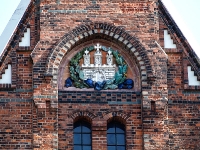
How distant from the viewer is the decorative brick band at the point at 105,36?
26.2 m

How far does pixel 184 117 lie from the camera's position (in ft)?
85.5

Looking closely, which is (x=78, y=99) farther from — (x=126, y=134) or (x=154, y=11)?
(x=154, y=11)

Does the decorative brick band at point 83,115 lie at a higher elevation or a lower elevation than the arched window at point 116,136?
higher

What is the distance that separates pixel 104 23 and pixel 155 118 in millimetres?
3070

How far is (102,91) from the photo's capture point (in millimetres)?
26188

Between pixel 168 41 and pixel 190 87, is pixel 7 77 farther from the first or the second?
pixel 190 87

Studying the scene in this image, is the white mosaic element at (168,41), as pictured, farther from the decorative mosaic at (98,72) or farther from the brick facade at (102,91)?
the decorative mosaic at (98,72)

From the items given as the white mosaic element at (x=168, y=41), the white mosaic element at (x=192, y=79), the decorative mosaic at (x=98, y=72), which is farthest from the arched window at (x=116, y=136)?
the white mosaic element at (x=168, y=41)

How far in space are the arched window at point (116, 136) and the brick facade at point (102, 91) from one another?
0.57 ft

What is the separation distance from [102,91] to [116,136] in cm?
129

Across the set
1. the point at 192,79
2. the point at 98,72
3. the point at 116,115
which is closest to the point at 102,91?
the point at 98,72

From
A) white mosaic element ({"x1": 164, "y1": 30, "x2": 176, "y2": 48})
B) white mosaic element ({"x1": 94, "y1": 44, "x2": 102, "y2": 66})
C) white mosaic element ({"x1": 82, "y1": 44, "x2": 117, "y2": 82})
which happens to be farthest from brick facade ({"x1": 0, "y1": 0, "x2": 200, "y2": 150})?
white mosaic element ({"x1": 82, "y1": 44, "x2": 117, "y2": 82})

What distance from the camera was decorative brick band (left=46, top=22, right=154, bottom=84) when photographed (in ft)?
86.0

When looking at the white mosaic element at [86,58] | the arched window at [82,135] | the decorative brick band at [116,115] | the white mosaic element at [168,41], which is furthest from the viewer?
the white mosaic element at [168,41]
